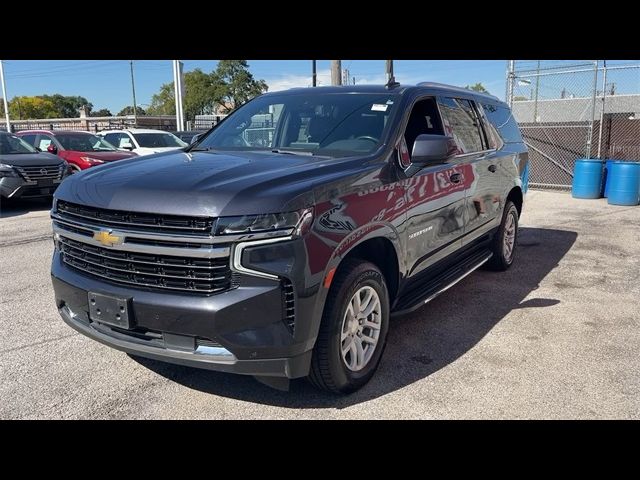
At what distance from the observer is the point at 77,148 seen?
14344mm

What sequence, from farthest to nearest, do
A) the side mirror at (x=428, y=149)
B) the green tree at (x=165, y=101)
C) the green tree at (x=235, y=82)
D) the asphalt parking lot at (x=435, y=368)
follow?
1. the green tree at (x=165, y=101)
2. the green tree at (x=235, y=82)
3. the side mirror at (x=428, y=149)
4. the asphalt parking lot at (x=435, y=368)

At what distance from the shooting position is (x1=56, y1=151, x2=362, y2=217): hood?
274 cm

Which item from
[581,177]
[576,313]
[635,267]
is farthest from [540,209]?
[576,313]

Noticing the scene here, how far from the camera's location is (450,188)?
450 centimetres

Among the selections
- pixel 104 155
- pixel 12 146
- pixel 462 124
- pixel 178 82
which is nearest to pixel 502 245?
pixel 462 124

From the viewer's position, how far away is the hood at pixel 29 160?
11148mm

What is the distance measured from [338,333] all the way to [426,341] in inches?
56.8

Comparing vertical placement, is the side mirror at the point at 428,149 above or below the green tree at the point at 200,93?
below

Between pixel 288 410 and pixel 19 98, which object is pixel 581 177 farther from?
pixel 19 98

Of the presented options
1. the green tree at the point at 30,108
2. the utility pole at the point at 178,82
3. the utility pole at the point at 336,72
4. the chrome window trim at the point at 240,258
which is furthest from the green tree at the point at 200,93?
the chrome window trim at the point at 240,258

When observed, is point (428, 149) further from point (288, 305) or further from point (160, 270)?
point (160, 270)

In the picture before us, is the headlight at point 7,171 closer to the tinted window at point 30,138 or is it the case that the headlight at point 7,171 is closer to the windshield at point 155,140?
the tinted window at point 30,138

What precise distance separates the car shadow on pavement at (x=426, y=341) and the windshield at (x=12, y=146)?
10.3m
